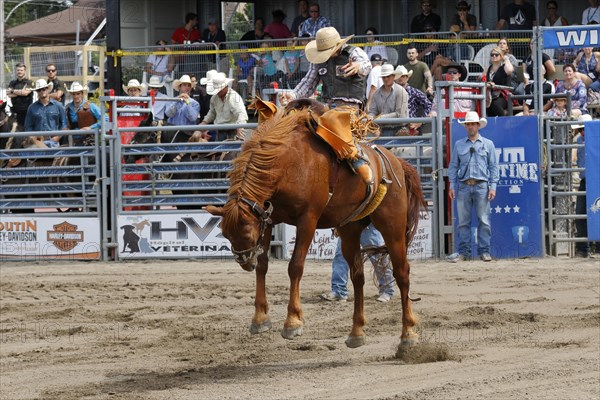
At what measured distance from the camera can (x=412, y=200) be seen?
9461 millimetres

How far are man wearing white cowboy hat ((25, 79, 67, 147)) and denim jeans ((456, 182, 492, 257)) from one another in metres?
6.60

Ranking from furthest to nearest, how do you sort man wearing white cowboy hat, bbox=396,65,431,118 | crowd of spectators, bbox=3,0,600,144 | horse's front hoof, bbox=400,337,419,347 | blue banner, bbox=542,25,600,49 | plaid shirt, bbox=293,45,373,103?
crowd of spectators, bbox=3,0,600,144
man wearing white cowboy hat, bbox=396,65,431,118
blue banner, bbox=542,25,600,49
plaid shirt, bbox=293,45,373,103
horse's front hoof, bbox=400,337,419,347

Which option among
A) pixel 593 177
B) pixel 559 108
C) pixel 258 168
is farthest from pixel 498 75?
pixel 258 168

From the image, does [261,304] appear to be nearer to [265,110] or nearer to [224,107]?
[265,110]

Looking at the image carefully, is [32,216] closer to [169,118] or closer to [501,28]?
[169,118]

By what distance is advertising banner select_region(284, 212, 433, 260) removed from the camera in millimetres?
14812

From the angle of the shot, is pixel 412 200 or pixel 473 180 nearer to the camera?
pixel 412 200

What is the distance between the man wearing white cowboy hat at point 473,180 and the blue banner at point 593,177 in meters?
1.26

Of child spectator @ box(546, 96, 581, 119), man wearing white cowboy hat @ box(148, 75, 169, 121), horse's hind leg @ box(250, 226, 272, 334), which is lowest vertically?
horse's hind leg @ box(250, 226, 272, 334)

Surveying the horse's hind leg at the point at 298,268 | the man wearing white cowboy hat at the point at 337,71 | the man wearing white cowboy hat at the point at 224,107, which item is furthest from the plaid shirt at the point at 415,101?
the horse's hind leg at the point at 298,268

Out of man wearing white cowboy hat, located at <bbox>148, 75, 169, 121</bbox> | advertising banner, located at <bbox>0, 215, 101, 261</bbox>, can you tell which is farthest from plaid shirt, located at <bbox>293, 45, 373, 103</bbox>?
man wearing white cowboy hat, located at <bbox>148, 75, 169, 121</bbox>

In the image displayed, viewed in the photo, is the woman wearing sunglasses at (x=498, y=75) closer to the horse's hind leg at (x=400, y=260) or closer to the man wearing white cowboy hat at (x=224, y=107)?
the man wearing white cowboy hat at (x=224, y=107)

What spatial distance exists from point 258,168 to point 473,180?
22.8 ft

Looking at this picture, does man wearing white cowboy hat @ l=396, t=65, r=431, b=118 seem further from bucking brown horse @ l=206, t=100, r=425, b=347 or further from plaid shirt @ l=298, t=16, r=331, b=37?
bucking brown horse @ l=206, t=100, r=425, b=347
